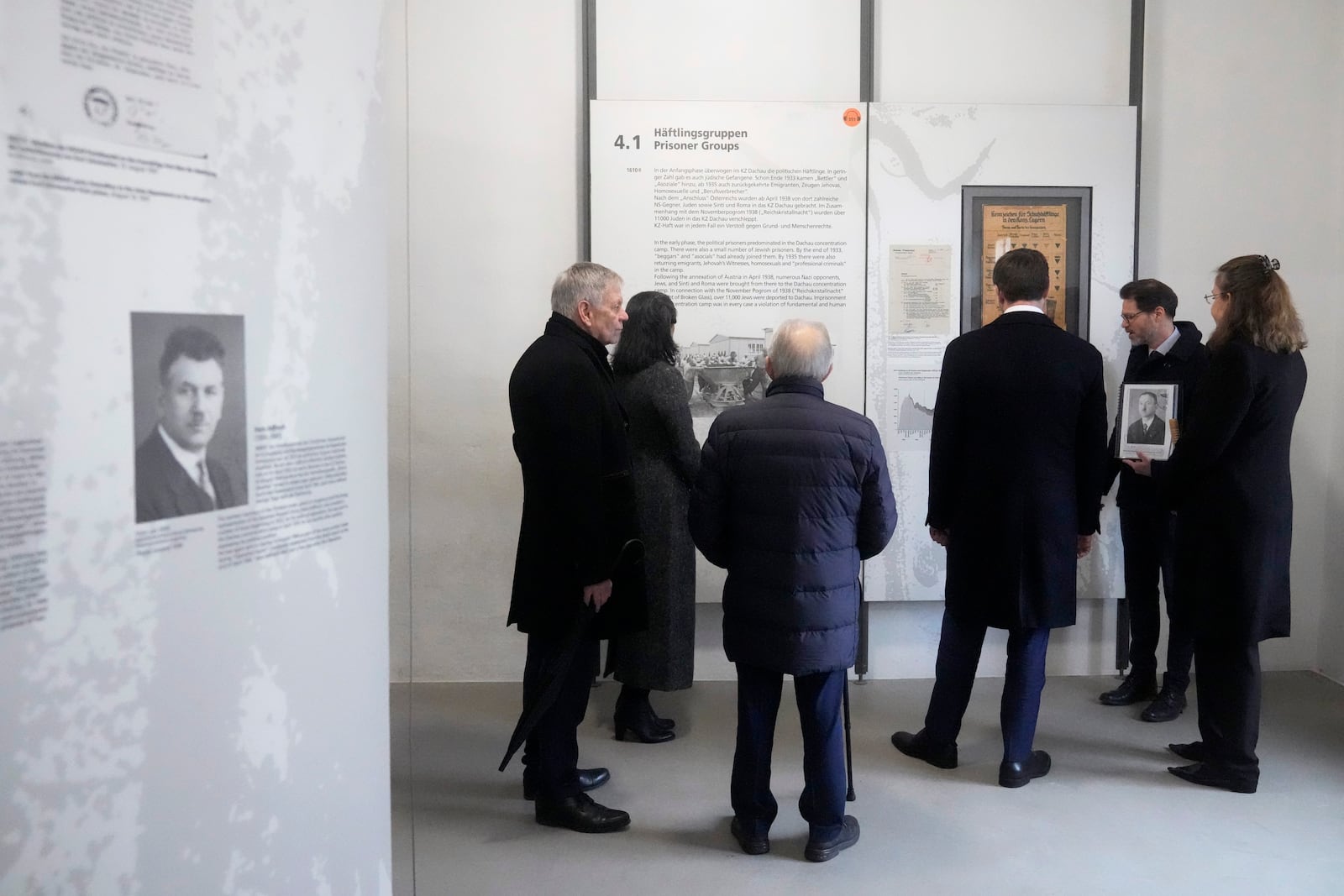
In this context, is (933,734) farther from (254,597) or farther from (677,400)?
(254,597)

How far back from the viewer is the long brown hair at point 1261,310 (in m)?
3.10

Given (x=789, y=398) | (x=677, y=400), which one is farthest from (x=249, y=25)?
(x=677, y=400)

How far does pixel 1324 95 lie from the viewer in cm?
450

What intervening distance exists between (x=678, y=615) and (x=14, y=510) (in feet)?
8.43

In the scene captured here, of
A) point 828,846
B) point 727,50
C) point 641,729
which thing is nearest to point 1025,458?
point 828,846

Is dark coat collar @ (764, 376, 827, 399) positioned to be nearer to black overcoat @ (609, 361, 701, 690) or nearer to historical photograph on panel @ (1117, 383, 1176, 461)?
black overcoat @ (609, 361, 701, 690)

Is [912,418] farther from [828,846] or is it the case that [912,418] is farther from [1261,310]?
[828,846]

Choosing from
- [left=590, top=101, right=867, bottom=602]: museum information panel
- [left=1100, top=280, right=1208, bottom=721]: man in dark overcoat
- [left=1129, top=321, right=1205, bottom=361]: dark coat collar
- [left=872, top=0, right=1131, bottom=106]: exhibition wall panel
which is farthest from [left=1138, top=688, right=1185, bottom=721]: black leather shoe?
[left=872, top=0, right=1131, bottom=106]: exhibition wall panel

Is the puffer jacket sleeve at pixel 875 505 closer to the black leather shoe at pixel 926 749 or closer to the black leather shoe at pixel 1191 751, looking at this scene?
the black leather shoe at pixel 926 749

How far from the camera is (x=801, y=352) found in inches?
104

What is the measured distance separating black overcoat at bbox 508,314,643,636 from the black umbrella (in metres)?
0.01

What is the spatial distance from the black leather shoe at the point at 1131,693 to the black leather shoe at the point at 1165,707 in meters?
0.15

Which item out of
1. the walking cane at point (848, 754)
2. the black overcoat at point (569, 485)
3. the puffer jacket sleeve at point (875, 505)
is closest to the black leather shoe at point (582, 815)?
the black overcoat at point (569, 485)

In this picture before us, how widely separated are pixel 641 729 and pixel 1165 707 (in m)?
2.05
